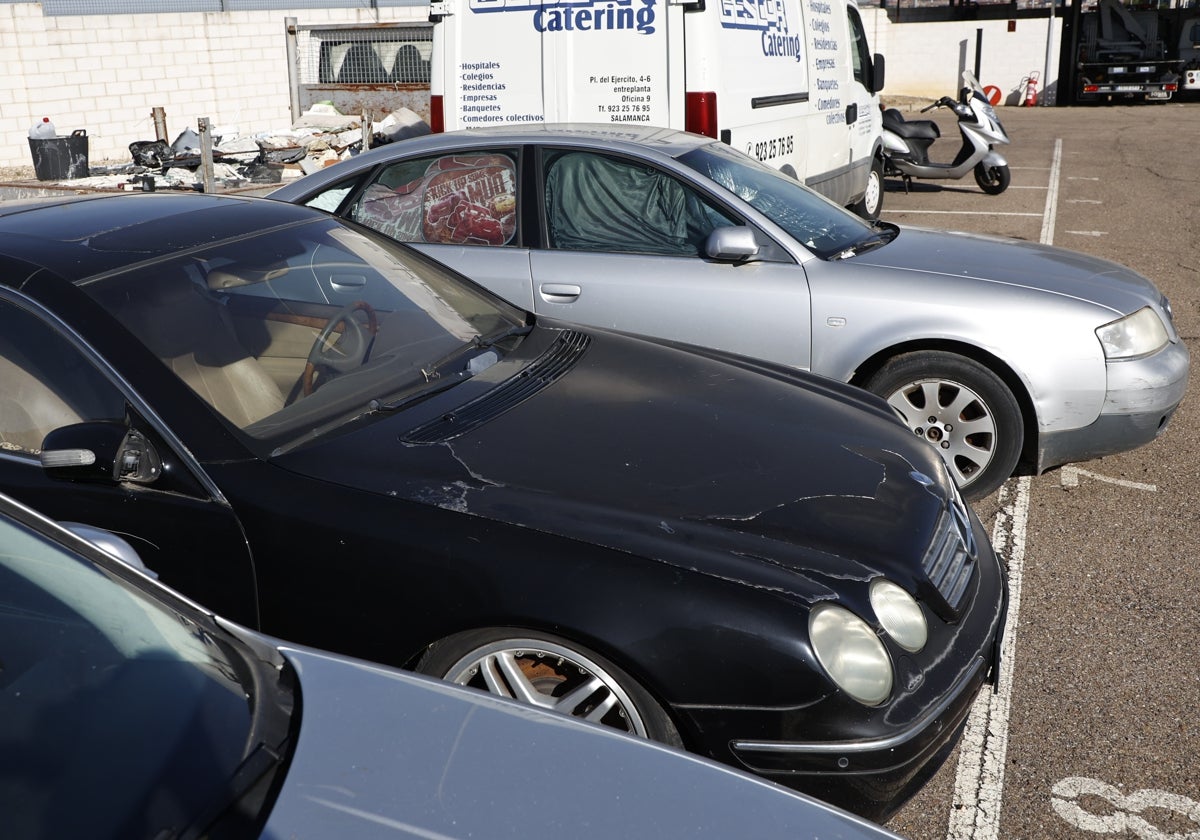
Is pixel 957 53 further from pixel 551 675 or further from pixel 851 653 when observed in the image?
pixel 551 675

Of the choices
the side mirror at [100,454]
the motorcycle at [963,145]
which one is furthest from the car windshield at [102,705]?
the motorcycle at [963,145]

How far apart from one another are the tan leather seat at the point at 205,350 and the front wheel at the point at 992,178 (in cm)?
1240

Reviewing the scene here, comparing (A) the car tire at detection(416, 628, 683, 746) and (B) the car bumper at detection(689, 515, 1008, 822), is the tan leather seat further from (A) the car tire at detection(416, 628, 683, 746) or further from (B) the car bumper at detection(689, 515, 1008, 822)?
(B) the car bumper at detection(689, 515, 1008, 822)

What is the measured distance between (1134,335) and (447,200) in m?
3.09

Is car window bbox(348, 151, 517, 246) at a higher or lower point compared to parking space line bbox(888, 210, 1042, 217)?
higher

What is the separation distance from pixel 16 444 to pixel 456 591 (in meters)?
1.33

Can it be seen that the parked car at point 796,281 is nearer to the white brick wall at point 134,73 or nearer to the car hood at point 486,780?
the car hood at point 486,780

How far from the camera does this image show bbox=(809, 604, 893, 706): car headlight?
8.18 ft

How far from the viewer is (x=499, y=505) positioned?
8.87 feet

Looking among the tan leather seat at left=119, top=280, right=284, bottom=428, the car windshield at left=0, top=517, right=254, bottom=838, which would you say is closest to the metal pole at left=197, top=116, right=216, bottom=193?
the tan leather seat at left=119, top=280, right=284, bottom=428

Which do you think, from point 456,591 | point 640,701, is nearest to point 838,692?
point 640,701

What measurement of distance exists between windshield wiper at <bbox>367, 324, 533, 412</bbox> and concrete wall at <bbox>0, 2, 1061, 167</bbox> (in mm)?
13892

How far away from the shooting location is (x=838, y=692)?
2471 millimetres

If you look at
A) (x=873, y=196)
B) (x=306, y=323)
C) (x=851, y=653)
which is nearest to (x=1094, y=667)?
(x=851, y=653)
